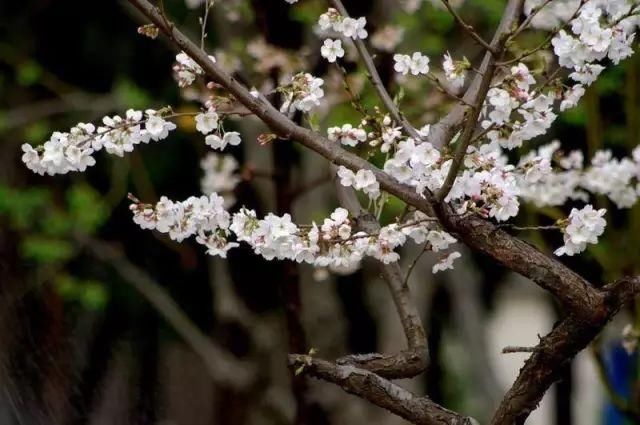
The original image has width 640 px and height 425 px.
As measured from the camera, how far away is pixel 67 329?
488cm

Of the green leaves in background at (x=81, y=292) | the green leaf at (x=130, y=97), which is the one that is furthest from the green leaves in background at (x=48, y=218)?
the green leaf at (x=130, y=97)

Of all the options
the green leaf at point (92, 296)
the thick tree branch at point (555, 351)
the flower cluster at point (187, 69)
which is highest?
the green leaf at point (92, 296)

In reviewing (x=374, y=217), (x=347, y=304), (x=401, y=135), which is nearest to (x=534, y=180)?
(x=401, y=135)

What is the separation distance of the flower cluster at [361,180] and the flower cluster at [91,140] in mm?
365

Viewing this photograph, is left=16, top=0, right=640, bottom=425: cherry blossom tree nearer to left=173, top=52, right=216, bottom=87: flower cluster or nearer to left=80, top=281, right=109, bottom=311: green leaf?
left=173, top=52, right=216, bottom=87: flower cluster

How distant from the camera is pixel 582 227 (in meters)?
2.01

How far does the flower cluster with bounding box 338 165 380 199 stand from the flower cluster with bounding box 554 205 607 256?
385 mm

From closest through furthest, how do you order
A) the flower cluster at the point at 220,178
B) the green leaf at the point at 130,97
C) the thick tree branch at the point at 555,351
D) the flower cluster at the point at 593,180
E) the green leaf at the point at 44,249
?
the thick tree branch at the point at 555,351
the flower cluster at the point at 593,180
the flower cluster at the point at 220,178
the green leaf at the point at 130,97
the green leaf at the point at 44,249

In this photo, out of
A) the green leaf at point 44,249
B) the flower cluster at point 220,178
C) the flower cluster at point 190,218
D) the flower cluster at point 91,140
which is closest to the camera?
Answer: the flower cluster at point 91,140

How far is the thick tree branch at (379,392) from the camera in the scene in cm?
206

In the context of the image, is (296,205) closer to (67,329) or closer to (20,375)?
(67,329)

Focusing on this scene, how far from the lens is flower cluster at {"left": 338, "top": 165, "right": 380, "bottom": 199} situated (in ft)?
6.73

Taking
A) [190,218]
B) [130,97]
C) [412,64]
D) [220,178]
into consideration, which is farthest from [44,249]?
[412,64]

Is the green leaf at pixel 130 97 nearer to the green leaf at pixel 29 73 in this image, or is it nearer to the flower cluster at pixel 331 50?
the green leaf at pixel 29 73
